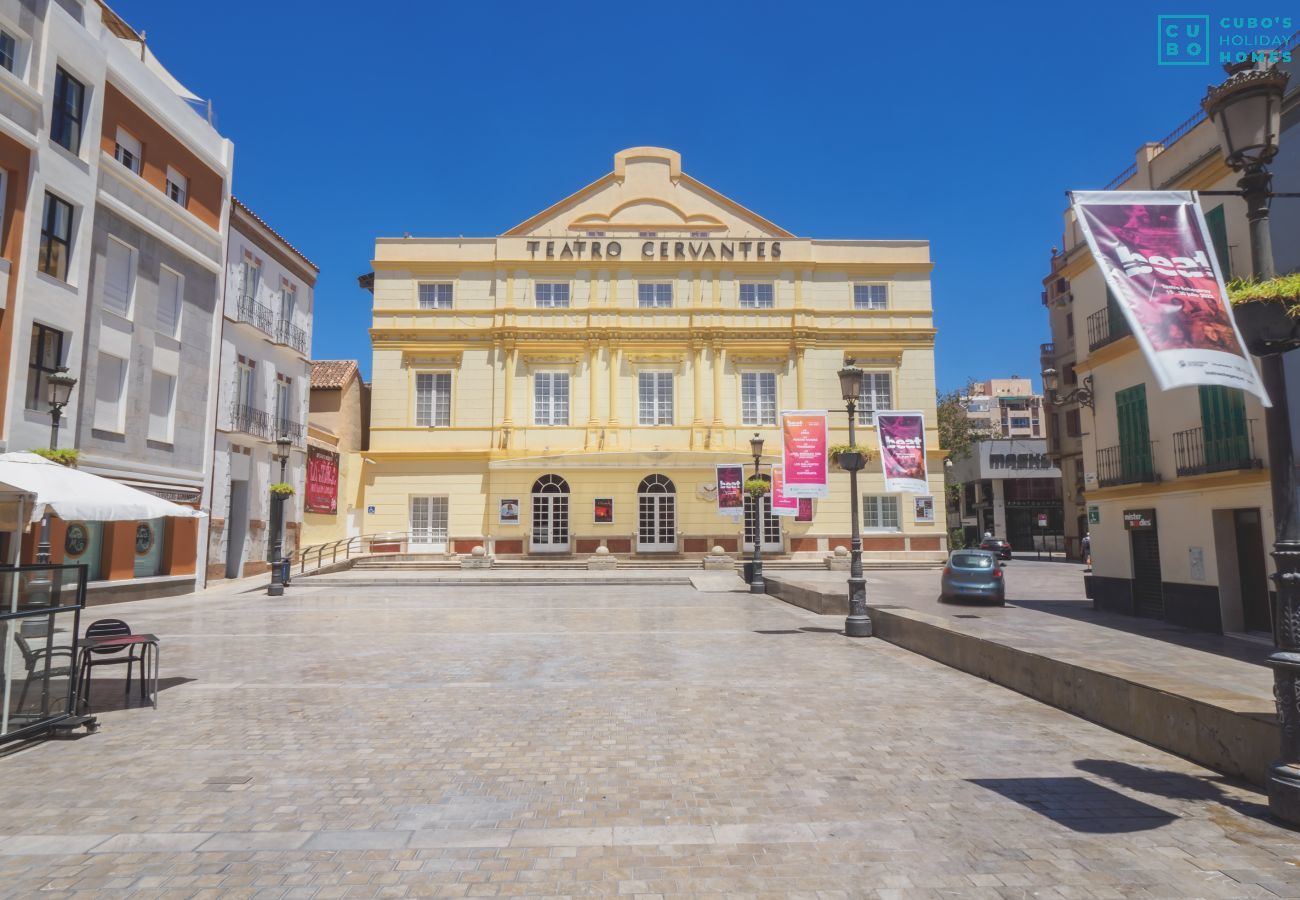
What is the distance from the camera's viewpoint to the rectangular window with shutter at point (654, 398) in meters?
34.5

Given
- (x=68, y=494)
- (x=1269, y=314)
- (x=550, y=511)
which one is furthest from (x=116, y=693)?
(x=550, y=511)

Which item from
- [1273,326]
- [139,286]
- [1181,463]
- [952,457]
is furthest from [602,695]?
[952,457]

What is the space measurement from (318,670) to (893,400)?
1172 inches

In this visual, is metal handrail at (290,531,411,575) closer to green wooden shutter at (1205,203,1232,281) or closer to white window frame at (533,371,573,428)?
white window frame at (533,371,573,428)

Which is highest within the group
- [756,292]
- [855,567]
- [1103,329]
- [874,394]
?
[756,292]

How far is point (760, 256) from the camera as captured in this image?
115 ft

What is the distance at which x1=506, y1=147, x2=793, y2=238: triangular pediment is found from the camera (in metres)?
Result: 35.9

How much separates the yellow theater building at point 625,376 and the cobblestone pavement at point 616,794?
2352 cm

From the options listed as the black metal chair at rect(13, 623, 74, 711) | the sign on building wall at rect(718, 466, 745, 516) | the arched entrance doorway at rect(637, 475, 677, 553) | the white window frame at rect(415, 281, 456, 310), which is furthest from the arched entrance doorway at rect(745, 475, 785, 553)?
the black metal chair at rect(13, 623, 74, 711)

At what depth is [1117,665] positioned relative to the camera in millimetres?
7523

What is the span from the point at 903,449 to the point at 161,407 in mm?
19942

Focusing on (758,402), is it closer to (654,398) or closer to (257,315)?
(654,398)

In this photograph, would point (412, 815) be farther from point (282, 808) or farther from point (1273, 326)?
point (1273, 326)

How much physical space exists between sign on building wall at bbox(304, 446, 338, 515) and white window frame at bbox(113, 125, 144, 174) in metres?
12.5
